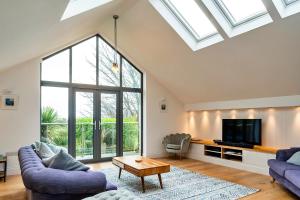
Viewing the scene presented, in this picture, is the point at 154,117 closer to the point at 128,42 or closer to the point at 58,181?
the point at 128,42

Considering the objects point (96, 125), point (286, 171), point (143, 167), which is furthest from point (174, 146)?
point (286, 171)

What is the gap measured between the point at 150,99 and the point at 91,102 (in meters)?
1.76

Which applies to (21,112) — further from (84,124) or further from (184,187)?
(184,187)

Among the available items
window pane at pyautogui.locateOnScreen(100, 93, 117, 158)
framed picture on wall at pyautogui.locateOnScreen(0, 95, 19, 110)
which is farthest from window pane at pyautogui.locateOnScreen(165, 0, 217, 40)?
framed picture on wall at pyautogui.locateOnScreen(0, 95, 19, 110)

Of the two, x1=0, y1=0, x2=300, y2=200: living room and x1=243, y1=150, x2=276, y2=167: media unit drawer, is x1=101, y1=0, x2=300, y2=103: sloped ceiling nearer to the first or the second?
x1=0, y1=0, x2=300, y2=200: living room

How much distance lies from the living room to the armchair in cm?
4

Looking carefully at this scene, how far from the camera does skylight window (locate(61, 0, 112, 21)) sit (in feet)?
10.8

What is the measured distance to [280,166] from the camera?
158 inches

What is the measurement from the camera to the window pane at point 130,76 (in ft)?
22.6

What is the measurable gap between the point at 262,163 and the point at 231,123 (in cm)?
128

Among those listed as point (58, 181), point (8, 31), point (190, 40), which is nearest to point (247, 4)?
point (190, 40)

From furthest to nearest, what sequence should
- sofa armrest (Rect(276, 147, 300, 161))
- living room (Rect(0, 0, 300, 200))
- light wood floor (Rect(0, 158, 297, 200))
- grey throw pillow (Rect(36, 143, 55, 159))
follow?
sofa armrest (Rect(276, 147, 300, 161))
light wood floor (Rect(0, 158, 297, 200))
grey throw pillow (Rect(36, 143, 55, 159))
living room (Rect(0, 0, 300, 200))

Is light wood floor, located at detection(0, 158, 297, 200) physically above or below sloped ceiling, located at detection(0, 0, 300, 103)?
below

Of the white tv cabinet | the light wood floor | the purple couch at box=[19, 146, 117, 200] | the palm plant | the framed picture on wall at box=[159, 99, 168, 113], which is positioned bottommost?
the light wood floor
